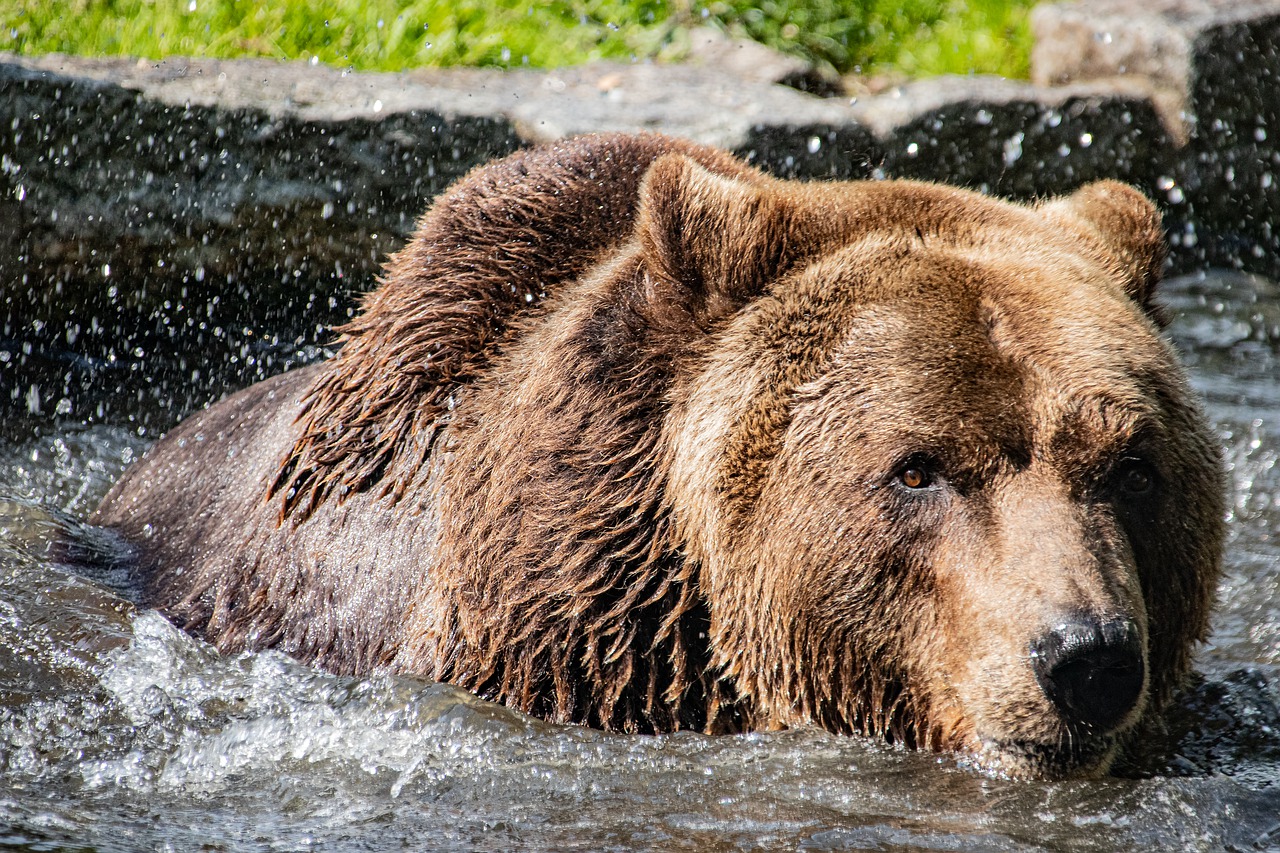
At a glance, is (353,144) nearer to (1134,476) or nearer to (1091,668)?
(1134,476)

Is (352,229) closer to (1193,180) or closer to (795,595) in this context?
(795,595)

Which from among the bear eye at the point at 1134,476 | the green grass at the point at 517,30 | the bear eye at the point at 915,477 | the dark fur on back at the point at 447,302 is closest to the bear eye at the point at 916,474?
the bear eye at the point at 915,477

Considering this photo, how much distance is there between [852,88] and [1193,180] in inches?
87.0

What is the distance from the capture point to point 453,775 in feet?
11.2

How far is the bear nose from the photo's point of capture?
2869mm

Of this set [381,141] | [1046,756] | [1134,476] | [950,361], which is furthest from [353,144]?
[1046,756]

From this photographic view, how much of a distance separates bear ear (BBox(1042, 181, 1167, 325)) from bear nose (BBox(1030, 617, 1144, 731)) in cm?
121

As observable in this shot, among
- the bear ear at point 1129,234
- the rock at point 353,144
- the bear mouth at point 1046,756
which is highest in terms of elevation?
the rock at point 353,144

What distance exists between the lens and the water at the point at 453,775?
3.10 m

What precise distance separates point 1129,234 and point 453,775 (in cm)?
231

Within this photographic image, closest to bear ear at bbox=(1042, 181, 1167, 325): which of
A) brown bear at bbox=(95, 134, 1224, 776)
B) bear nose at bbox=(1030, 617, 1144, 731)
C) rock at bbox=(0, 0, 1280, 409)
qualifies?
brown bear at bbox=(95, 134, 1224, 776)

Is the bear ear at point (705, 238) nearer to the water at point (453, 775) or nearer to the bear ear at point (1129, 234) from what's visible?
the bear ear at point (1129, 234)

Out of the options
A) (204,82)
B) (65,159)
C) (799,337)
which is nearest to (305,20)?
(204,82)

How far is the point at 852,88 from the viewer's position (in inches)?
361
